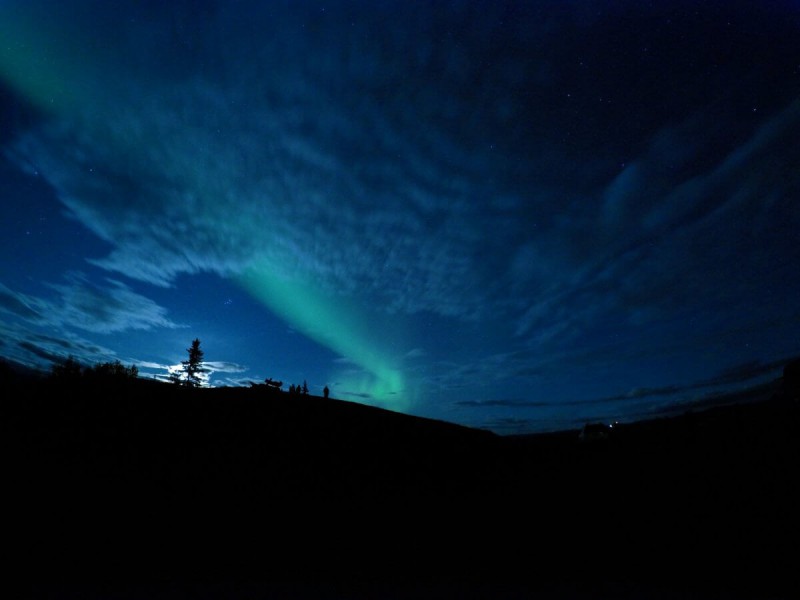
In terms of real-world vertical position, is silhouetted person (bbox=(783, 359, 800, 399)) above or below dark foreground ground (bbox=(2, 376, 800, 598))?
above

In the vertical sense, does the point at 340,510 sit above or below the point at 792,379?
below

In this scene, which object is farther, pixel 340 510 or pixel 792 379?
pixel 792 379

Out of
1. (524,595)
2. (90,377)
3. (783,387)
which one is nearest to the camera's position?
(524,595)

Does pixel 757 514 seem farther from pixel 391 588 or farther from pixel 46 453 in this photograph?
pixel 46 453

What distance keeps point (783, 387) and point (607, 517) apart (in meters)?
18.4

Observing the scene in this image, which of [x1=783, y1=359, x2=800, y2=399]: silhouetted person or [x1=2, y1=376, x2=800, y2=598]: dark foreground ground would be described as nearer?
[x1=2, y1=376, x2=800, y2=598]: dark foreground ground

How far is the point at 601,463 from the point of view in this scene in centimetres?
603

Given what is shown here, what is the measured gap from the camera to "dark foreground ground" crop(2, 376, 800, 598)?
3.48 metres

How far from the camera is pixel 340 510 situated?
177 inches

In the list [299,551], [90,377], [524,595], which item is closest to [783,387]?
[524,595]

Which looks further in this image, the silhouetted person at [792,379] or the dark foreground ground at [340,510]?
the silhouetted person at [792,379]

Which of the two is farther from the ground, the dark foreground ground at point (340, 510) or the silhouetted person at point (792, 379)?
the silhouetted person at point (792, 379)

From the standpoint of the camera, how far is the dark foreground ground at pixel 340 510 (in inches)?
137

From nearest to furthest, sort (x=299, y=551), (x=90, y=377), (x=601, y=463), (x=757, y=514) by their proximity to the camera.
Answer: (x=299, y=551) < (x=757, y=514) < (x=90, y=377) < (x=601, y=463)
